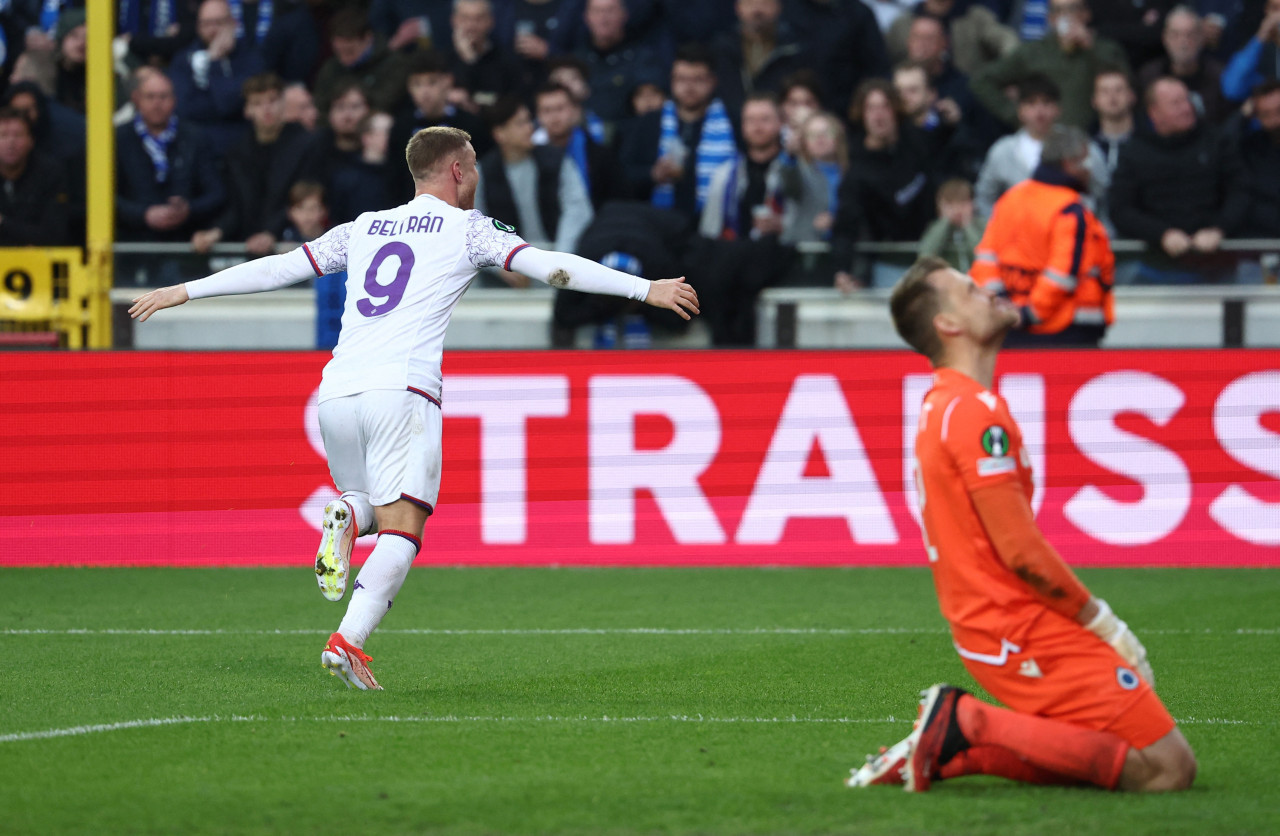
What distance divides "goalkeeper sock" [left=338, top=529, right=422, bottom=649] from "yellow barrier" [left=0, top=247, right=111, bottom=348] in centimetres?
631

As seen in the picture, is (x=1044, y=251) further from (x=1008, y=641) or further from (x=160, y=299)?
(x=1008, y=641)

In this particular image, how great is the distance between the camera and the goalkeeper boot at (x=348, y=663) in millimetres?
6098

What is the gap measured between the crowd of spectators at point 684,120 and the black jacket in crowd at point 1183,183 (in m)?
0.02

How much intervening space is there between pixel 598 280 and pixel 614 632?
2547 mm

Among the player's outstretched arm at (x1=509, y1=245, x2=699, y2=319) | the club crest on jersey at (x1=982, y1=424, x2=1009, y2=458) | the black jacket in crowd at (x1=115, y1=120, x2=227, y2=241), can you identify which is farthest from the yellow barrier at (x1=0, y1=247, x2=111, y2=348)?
the club crest on jersey at (x1=982, y1=424, x2=1009, y2=458)

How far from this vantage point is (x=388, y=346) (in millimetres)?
6348

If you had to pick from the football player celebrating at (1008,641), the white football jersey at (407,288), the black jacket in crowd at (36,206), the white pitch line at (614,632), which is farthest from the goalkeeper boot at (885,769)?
the black jacket in crowd at (36,206)

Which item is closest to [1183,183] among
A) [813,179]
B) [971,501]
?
[813,179]

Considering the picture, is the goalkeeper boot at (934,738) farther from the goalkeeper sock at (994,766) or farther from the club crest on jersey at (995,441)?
the club crest on jersey at (995,441)

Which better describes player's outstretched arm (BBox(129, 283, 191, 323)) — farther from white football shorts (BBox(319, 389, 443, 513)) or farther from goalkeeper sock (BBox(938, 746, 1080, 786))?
goalkeeper sock (BBox(938, 746, 1080, 786))

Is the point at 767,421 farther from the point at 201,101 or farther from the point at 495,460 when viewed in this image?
the point at 201,101

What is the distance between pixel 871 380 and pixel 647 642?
3522 millimetres

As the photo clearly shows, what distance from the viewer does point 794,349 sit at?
427 inches

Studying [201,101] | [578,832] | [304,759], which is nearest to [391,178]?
[201,101]
